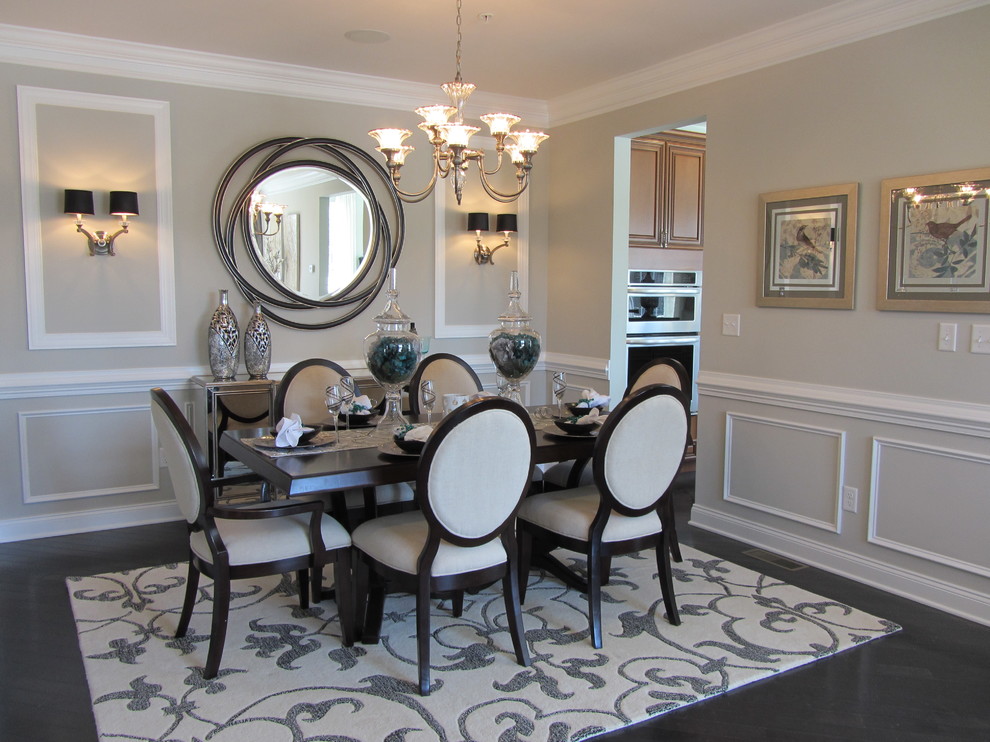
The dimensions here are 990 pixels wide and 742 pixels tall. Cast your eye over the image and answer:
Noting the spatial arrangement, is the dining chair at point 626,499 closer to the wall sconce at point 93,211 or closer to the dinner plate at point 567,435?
the dinner plate at point 567,435

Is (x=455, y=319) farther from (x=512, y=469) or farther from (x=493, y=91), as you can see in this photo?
(x=512, y=469)

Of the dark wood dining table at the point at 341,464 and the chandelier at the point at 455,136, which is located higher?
the chandelier at the point at 455,136

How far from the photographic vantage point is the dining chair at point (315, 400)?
3733mm

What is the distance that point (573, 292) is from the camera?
218 inches

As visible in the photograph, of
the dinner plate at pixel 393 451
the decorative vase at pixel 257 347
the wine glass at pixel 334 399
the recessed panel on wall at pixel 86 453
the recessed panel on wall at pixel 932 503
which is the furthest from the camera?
the decorative vase at pixel 257 347

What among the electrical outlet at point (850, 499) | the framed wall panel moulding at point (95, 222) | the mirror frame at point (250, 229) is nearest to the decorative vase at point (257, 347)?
the mirror frame at point (250, 229)

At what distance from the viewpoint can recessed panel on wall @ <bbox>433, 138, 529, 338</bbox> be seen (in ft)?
17.7

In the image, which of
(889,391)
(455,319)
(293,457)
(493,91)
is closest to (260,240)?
(455,319)

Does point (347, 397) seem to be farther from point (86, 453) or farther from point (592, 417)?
point (86, 453)

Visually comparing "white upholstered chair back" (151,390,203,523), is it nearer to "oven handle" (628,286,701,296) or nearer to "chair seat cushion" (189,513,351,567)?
"chair seat cushion" (189,513,351,567)

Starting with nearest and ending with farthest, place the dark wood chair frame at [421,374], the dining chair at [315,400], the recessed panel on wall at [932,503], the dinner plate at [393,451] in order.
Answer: the dinner plate at [393,451] < the recessed panel on wall at [932,503] < the dining chair at [315,400] < the dark wood chair frame at [421,374]

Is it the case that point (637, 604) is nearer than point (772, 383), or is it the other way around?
point (637, 604)

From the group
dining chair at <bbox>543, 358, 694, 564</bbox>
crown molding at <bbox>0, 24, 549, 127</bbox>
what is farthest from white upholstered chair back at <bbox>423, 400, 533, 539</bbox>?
crown molding at <bbox>0, 24, 549, 127</bbox>

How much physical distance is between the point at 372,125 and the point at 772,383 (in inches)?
114
